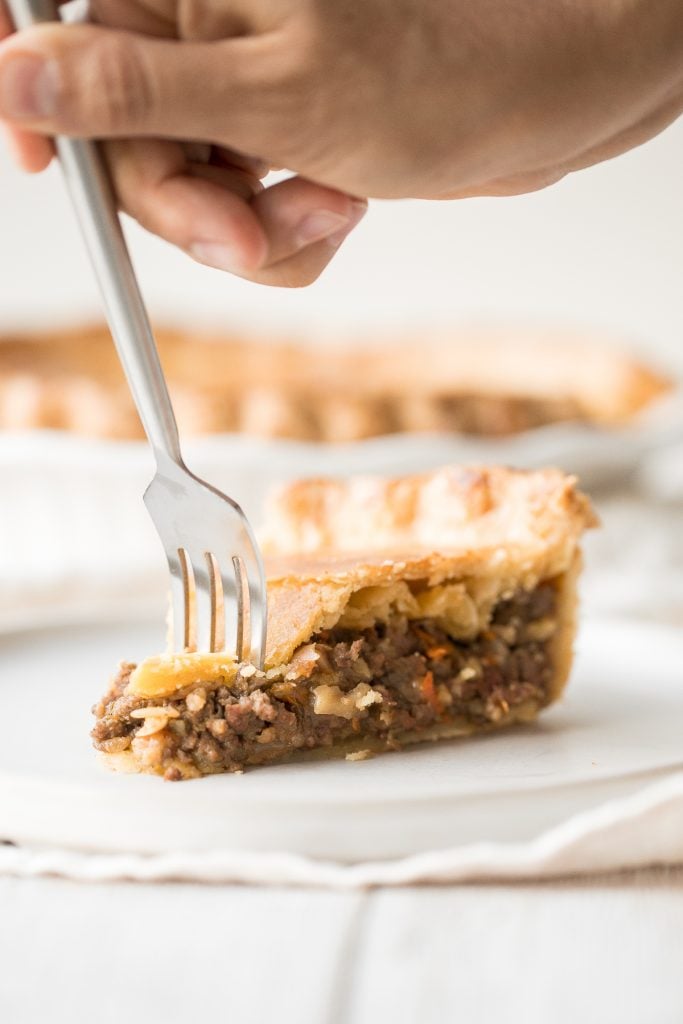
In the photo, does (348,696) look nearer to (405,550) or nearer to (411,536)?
(405,550)

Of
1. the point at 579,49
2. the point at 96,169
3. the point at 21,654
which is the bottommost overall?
the point at 21,654

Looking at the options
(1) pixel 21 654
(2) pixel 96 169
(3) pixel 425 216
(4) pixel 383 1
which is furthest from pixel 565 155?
(3) pixel 425 216

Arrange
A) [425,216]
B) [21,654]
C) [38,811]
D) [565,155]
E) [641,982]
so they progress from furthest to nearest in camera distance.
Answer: [425,216]
[21,654]
[565,155]
[38,811]
[641,982]

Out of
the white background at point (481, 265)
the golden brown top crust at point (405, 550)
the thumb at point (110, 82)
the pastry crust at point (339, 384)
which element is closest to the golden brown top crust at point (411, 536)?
the golden brown top crust at point (405, 550)

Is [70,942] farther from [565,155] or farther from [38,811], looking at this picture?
[565,155]

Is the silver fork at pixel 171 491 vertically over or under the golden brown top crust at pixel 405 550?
over

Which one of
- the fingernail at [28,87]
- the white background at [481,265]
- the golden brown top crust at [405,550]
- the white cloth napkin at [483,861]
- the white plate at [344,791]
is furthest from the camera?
the white background at [481,265]

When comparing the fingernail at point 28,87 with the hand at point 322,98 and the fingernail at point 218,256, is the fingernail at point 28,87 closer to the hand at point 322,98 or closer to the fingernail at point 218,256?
the hand at point 322,98
